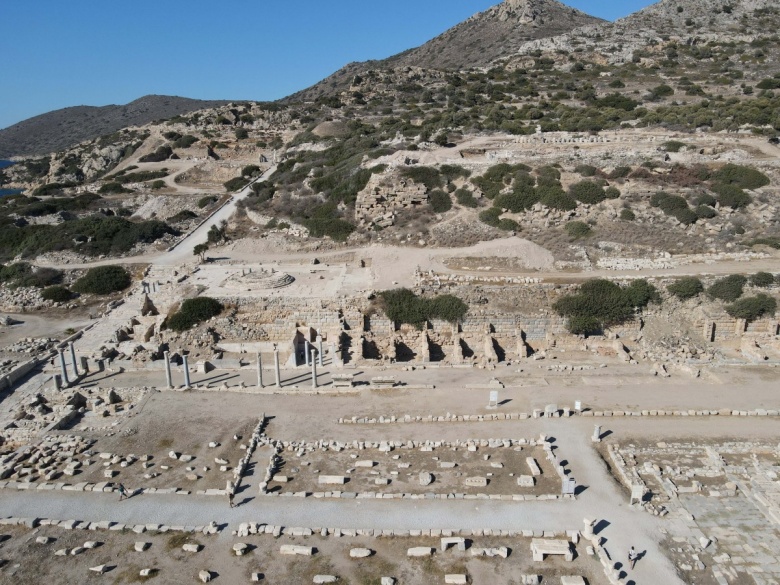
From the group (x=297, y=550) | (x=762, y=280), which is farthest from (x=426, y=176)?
(x=297, y=550)

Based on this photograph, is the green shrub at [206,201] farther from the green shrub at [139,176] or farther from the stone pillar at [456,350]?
the stone pillar at [456,350]

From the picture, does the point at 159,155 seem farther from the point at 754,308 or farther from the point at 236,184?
the point at 754,308

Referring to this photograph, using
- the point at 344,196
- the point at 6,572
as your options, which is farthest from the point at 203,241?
the point at 6,572

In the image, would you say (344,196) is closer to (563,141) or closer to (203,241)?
(203,241)

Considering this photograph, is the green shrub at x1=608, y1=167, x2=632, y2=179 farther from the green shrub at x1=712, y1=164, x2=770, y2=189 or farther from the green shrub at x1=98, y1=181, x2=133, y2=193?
the green shrub at x1=98, y1=181, x2=133, y2=193

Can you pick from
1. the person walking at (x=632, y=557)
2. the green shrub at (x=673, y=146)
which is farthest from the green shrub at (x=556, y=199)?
the person walking at (x=632, y=557)
